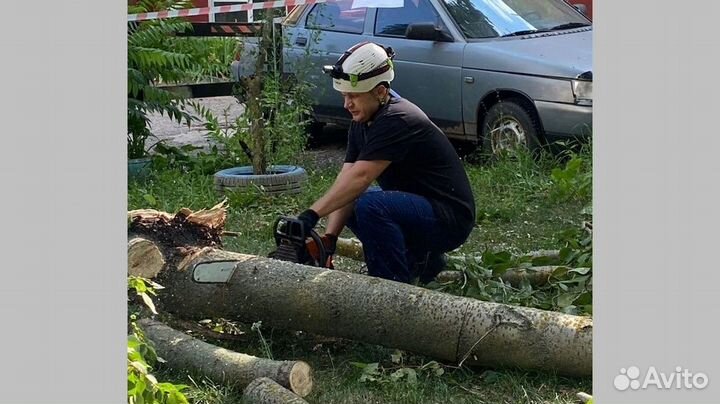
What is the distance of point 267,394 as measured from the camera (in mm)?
3338

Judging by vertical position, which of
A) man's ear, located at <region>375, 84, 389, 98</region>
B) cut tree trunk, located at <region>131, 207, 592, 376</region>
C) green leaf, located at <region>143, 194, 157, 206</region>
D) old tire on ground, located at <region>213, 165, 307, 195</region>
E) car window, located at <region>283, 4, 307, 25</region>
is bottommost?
green leaf, located at <region>143, 194, 157, 206</region>

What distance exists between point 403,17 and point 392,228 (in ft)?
15.1

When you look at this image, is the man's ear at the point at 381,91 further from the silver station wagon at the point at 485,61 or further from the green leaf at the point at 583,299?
the silver station wagon at the point at 485,61

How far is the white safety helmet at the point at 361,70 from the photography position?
14.3ft

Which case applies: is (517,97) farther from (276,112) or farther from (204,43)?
(204,43)

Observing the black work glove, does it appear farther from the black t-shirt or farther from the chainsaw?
the black t-shirt

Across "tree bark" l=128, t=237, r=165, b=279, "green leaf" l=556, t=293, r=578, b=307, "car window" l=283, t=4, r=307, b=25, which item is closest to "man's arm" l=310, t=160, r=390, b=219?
"tree bark" l=128, t=237, r=165, b=279

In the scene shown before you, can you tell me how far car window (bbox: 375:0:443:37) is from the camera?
8.37m

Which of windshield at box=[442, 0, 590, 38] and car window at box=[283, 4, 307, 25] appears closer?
windshield at box=[442, 0, 590, 38]

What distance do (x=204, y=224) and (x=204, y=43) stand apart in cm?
460

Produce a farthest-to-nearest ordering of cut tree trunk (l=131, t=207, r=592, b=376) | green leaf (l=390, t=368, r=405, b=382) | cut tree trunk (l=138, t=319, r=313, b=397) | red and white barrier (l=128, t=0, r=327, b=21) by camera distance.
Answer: red and white barrier (l=128, t=0, r=327, b=21), green leaf (l=390, t=368, r=405, b=382), cut tree trunk (l=131, t=207, r=592, b=376), cut tree trunk (l=138, t=319, r=313, b=397)

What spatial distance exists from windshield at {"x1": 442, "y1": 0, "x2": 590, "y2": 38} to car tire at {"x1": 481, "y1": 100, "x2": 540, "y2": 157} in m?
0.66

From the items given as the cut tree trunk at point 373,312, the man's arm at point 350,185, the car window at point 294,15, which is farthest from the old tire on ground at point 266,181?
the cut tree trunk at point 373,312

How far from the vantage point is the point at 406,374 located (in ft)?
12.4
